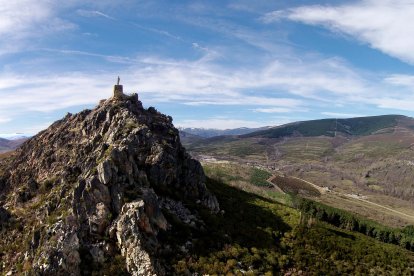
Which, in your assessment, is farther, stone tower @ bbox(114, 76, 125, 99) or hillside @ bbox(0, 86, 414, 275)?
stone tower @ bbox(114, 76, 125, 99)

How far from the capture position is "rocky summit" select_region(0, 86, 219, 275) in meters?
53.7

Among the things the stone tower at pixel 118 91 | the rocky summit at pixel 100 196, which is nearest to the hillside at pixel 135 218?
the rocky summit at pixel 100 196

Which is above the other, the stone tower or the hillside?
the stone tower

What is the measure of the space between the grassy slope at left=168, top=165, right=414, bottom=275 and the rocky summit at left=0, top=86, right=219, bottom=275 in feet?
14.7

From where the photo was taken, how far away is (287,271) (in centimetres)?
6084

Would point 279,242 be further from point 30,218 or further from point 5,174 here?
point 5,174

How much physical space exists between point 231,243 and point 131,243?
700 inches

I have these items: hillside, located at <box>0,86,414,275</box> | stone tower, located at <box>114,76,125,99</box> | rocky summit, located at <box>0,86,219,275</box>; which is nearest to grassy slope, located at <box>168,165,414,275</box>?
hillside, located at <box>0,86,414,275</box>

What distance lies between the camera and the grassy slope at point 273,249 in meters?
57.8

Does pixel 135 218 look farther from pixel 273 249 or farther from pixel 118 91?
pixel 118 91

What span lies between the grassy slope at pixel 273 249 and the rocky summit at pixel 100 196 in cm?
448

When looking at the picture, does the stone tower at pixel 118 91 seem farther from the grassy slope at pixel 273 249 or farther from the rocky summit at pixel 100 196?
the grassy slope at pixel 273 249

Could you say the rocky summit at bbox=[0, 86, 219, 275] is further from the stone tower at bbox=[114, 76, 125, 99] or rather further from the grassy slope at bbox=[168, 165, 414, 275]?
the grassy slope at bbox=[168, 165, 414, 275]

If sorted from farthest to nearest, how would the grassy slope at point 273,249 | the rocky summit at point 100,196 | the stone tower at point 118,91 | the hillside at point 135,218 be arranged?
the stone tower at point 118,91 < the grassy slope at point 273,249 < the hillside at point 135,218 < the rocky summit at point 100,196
